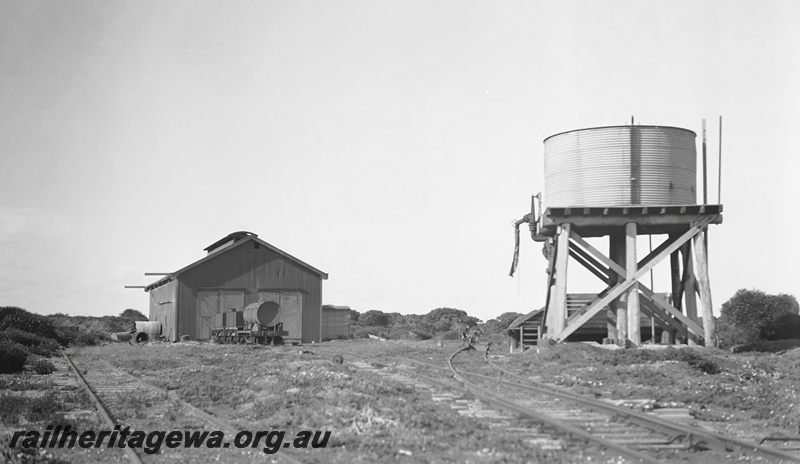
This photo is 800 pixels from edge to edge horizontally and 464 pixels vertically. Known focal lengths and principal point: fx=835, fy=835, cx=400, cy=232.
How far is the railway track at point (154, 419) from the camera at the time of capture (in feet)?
35.8

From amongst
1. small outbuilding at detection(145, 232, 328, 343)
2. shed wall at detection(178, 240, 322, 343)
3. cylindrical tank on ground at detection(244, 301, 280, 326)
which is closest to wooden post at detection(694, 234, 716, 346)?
cylindrical tank on ground at detection(244, 301, 280, 326)

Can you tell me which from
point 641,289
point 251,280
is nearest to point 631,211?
point 641,289

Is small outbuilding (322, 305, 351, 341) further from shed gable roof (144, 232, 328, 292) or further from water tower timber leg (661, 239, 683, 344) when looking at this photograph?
water tower timber leg (661, 239, 683, 344)

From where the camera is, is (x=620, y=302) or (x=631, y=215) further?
(x=620, y=302)

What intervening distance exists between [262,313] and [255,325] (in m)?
0.70

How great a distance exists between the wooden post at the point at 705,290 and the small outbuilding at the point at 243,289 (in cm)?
2605

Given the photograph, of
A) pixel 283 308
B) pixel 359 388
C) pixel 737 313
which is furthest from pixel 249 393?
pixel 737 313

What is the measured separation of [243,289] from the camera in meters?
48.3

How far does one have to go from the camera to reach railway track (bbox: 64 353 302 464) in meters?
10.9

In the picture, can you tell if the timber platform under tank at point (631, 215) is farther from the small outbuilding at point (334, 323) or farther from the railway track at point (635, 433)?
the small outbuilding at point (334, 323)

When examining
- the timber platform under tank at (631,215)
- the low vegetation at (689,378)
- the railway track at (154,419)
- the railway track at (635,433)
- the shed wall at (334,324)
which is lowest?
the shed wall at (334,324)

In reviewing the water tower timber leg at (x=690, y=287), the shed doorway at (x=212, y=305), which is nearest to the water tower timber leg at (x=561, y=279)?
the water tower timber leg at (x=690, y=287)

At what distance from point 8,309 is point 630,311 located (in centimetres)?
4069

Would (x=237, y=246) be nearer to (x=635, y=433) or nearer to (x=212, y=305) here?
(x=212, y=305)
